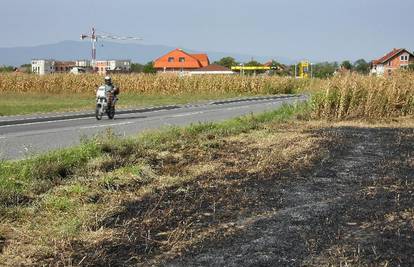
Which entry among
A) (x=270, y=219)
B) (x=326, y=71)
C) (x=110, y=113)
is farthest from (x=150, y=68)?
(x=270, y=219)

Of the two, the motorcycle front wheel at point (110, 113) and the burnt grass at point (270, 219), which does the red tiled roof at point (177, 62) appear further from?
the burnt grass at point (270, 219)

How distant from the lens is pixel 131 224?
4.78 metres

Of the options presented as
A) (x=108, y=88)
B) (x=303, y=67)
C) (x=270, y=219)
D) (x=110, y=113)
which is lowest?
(x=270, y=219)

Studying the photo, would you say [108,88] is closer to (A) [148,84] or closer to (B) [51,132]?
(B) [51,132]

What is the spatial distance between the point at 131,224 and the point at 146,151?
3.99 meters

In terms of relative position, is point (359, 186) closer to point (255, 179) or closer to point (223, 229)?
point (255, 179)

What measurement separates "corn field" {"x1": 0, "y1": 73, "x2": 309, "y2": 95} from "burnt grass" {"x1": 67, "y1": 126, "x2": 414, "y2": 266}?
3219cm

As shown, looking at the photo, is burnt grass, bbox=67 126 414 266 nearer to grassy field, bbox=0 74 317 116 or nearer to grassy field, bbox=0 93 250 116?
grassy field, bbox=0 93 250 116

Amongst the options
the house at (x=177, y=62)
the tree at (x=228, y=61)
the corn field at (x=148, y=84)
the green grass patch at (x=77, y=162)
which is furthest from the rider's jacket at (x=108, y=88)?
the tree at (x=228, y=61)

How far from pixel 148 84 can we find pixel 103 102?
85.0ft

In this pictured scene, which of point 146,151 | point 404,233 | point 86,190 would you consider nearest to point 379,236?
point 404,233

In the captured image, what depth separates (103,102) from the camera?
1834cm

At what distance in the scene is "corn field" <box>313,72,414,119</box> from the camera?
1658cm

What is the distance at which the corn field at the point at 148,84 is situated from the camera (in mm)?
42125
